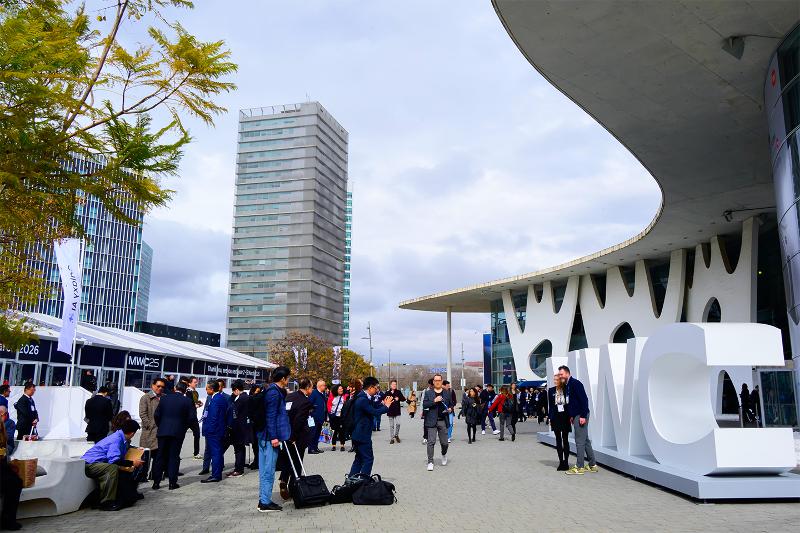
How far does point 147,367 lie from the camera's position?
2739 cm

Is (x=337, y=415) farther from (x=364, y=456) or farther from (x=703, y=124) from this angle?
(x=703, y=124)

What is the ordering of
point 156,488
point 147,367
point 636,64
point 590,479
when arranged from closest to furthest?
point 156,488 < point 590,479 < point 636,64 < point 147,367

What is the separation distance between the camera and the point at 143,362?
27000 mm

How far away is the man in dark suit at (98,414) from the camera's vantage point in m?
11.1

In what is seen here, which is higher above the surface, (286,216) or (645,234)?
(286,216)

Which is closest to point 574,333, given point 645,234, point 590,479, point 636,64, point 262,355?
point 645,234

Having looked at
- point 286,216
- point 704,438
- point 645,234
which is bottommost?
point 704,438

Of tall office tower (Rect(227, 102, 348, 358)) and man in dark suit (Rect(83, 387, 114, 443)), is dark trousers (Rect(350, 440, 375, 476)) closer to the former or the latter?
man in dark suit (Rect(83, 387, 114, 443))

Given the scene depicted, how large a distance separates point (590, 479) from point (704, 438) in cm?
243

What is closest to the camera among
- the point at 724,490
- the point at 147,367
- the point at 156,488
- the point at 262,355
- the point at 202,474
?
the point at 724,490

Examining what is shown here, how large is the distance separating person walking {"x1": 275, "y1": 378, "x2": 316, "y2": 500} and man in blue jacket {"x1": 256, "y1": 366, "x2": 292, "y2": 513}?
1.55ft

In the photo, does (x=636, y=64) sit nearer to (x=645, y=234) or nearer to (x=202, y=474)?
(x=202, y=474)

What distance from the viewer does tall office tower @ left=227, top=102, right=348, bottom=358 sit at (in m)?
126

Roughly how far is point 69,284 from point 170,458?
418 inches
